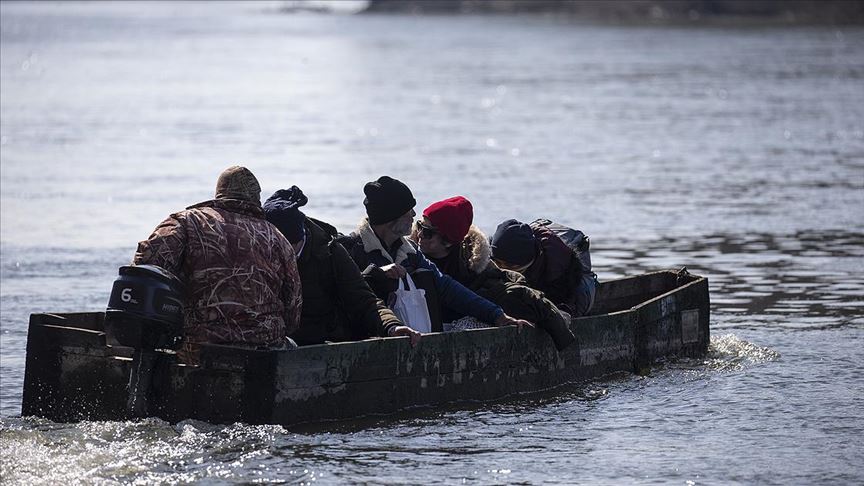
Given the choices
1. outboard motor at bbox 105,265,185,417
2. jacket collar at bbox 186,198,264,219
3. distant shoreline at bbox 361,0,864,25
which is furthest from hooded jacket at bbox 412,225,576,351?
distant shoreline at bbox 361,0,864,25

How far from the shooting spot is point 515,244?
38.9 feet

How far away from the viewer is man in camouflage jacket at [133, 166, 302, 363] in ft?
31.8

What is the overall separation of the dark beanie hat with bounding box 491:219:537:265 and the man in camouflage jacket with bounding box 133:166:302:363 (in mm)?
2260

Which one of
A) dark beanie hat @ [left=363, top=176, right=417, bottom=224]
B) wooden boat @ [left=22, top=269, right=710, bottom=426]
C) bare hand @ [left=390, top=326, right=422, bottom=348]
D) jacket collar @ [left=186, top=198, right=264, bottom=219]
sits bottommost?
wooden boat @ [left=22, top=269, right=710, bottom=426]

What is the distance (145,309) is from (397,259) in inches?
86.0

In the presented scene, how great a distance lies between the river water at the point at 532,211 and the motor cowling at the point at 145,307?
2.17ft

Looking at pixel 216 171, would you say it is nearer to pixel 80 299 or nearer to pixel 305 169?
pixel 305 169

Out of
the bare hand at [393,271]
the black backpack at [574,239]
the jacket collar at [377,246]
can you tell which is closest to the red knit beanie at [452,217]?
the jacket collar at [377,246]

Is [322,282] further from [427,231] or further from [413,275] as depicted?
[427,231]

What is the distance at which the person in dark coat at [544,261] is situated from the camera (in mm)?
11859

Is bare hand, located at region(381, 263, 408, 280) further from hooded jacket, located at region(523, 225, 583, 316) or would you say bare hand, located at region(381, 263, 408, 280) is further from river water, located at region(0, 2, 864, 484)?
hooded jacket, located at region(523, 225, 583, 316)

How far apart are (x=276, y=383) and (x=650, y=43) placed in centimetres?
9361

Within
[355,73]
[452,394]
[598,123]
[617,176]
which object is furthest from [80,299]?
[355,73]

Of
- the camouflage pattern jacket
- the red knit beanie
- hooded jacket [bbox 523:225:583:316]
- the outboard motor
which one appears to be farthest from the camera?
hooded jacket [bbox 523:225:583:316]
